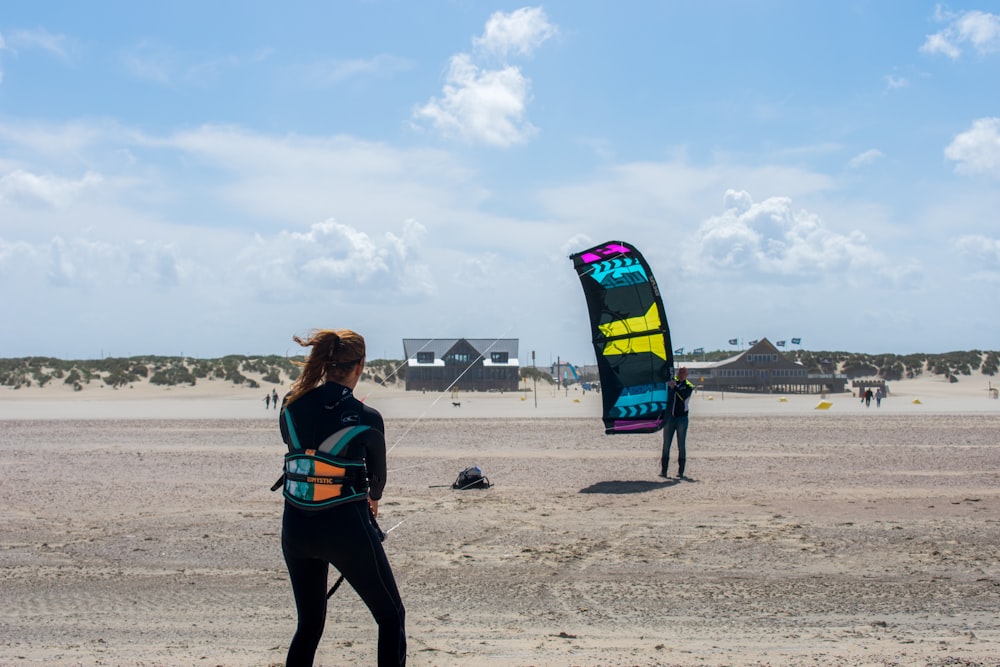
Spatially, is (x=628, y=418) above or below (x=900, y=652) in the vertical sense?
above

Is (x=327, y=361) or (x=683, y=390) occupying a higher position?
(x=327, y=361)

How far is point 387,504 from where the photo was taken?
9.86 metres

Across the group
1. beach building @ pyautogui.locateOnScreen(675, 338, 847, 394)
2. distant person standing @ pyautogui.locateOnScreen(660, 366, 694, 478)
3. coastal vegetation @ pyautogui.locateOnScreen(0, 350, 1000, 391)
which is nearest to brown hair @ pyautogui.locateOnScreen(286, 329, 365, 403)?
distant person standing @ pyautogui.locateOnScreen(660, 366, 694, 478)

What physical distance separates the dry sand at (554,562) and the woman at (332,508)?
47.2 inches

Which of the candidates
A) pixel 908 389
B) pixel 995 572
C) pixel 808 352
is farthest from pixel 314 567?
pixel 808 352

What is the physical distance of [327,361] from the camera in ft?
12.1

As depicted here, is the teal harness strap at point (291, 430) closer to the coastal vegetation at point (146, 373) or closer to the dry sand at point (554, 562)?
the dry sand at point (554, 562)

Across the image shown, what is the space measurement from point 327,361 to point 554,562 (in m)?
3.75

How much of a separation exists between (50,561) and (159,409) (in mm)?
28424

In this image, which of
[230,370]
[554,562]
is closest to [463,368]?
[230,370]

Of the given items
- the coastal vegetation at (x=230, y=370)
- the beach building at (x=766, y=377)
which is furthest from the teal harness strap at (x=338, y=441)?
the beach building at (x=766, y=377)

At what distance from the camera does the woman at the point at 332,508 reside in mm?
3473

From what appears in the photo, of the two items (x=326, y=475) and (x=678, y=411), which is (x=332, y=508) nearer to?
(x=326, y=475)

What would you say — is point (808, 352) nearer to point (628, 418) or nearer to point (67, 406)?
point (67, 406)
